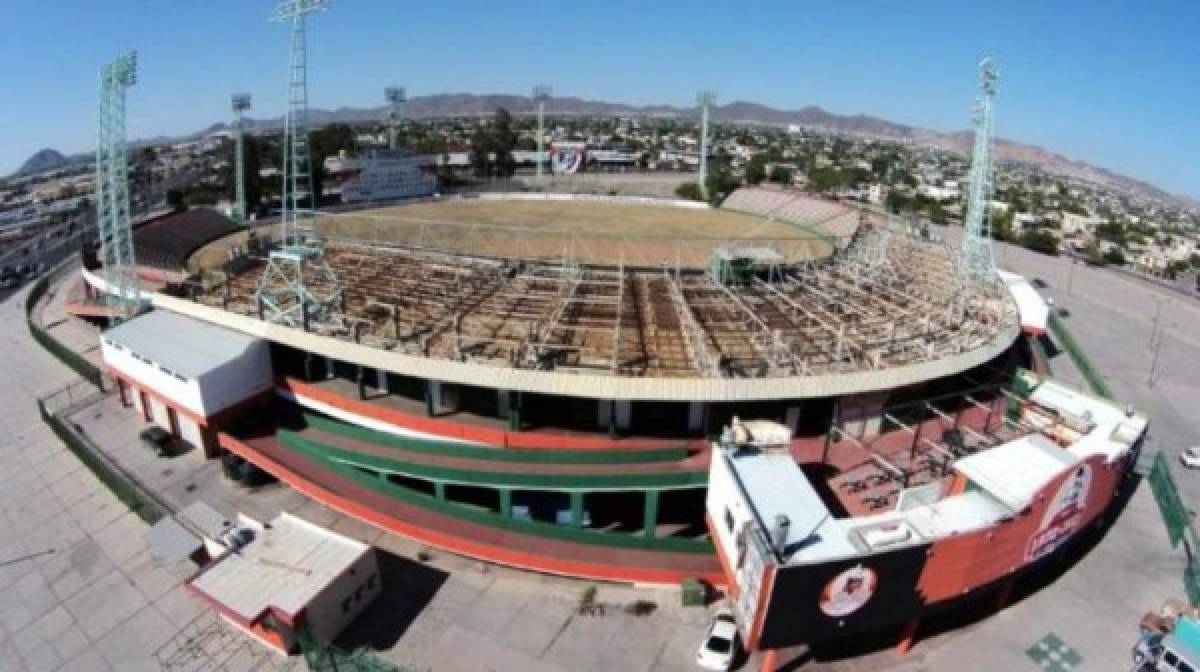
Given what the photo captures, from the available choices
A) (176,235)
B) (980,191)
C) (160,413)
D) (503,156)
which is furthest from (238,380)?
(503,156)

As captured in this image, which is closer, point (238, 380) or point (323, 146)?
point (238, 380)

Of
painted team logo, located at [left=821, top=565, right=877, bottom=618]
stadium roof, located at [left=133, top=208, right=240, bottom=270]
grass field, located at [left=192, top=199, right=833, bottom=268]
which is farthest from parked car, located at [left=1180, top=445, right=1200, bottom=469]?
stadium roof, located at [left=133, top=208, right=240, bottom=270]

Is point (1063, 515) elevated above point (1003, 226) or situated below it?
below

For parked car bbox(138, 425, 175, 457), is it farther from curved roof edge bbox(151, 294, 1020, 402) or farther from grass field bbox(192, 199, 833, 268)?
grass field bbox(192, 199, 833, 268)

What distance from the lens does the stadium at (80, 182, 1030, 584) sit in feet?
94.5

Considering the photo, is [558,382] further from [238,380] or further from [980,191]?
[980,191]

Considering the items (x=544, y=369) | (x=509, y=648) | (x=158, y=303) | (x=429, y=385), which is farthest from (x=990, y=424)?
(x=158, y=303)

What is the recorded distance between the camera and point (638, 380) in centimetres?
2880

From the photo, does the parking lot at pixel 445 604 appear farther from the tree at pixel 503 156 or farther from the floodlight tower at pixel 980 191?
the tree at pixel 503 156

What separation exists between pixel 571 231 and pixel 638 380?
19545mm

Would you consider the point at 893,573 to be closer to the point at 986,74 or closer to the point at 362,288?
the point at 362,288

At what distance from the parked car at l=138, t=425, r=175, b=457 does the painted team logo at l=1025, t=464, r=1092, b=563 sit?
4435 cm

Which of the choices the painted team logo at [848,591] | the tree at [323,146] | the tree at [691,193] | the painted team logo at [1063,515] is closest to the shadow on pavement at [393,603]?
the painted team logo at [848,591]

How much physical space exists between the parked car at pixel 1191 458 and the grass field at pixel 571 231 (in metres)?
26.7
